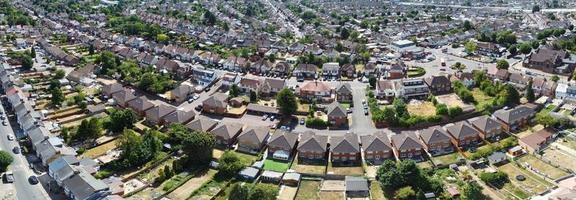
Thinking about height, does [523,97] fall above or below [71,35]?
above

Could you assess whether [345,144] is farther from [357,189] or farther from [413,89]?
[413,89]

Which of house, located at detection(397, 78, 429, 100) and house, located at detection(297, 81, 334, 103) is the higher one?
house, located at detection(397, 78, 429, 100)

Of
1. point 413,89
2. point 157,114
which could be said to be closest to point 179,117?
point 157,114

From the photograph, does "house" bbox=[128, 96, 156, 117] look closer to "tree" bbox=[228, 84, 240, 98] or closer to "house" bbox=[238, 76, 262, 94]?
"tree" bbox=[228, 84, 240, 98]

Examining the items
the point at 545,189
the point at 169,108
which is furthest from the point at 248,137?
the point at 545,189

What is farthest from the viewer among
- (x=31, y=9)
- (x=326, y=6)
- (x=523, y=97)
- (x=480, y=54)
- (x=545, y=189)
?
(x=326, y=6)

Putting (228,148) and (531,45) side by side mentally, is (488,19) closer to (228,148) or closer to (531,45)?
(531,45)

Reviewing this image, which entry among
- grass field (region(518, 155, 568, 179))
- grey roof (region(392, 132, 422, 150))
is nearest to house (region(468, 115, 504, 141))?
grass field (region(518, 155, 568, 179))
